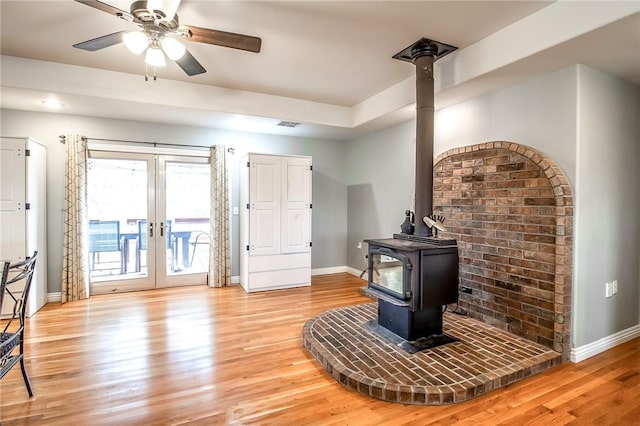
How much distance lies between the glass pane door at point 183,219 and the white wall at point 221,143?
403mm

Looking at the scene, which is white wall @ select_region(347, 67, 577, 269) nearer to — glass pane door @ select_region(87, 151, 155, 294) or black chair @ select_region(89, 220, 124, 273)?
glass pane door @ select_region(87, 151, 155, 294)

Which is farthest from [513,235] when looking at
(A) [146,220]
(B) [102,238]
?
(B) [102,238]

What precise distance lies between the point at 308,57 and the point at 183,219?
10.9ft

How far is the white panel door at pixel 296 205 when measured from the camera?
512 centimetres

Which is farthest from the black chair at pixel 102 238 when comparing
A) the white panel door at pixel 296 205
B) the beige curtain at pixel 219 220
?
the white panel door at pixel 296 205

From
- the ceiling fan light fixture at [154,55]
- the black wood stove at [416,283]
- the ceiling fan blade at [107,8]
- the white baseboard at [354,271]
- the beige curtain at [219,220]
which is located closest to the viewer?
the ceiling fan blade at [107,8]

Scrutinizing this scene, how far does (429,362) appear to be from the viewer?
2.56 m

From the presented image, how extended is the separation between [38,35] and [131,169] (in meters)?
2.25

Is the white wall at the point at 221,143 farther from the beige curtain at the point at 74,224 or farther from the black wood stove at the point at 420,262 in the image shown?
the black wood stove at the point at 420,262

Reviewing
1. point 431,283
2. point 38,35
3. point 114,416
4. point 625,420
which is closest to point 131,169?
point 38,35

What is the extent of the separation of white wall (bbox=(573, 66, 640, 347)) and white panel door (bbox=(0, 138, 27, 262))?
19.1ft

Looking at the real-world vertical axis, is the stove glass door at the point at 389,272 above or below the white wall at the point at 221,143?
below

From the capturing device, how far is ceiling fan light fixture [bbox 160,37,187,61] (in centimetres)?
237

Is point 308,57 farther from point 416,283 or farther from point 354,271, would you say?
point 354,271
